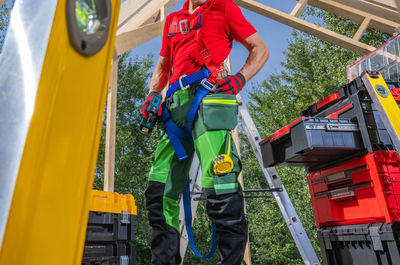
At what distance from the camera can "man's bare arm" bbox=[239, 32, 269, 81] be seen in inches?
63.2

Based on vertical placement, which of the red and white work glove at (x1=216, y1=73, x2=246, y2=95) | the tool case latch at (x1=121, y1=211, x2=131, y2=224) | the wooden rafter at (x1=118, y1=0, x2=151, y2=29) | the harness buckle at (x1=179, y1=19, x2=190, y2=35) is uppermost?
the wooden rafter at (x1=118, y1=0, x2=151, y2=29)

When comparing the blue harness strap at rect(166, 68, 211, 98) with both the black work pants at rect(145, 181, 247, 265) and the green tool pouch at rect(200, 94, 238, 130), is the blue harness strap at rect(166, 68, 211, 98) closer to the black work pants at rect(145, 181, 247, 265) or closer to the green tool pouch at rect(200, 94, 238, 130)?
the green tool pouch at rect(200, 94, 238, 130)

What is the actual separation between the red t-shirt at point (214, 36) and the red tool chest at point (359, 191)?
899 mm

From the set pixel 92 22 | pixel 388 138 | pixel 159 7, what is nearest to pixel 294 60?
pixel 159 7

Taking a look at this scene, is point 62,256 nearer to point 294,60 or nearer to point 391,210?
point 391,210

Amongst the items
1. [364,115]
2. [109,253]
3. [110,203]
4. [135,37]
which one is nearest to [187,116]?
[110,203]

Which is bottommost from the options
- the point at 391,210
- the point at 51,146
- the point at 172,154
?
the point at 51,146

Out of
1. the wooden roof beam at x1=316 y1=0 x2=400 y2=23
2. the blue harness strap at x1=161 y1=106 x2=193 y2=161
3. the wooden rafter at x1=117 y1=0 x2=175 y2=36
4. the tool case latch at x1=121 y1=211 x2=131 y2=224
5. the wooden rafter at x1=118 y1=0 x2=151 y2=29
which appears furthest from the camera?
the wooden roof beam at x1=316 y1=0 x2=400 y2=23

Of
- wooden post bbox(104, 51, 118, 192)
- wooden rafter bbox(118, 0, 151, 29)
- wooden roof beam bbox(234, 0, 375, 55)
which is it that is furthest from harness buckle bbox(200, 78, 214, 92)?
wooden roof beam bbox(234, 0, 375, 55)

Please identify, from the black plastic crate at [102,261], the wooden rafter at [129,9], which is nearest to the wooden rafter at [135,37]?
the wooden rafter at [129,9]

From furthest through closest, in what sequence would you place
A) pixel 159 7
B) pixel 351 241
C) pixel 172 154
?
pixel 159 7
pixel 351 241
pixel 172 154

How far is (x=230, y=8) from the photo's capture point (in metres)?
1.64

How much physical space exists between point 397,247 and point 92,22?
158cm

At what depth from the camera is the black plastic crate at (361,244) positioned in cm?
143
